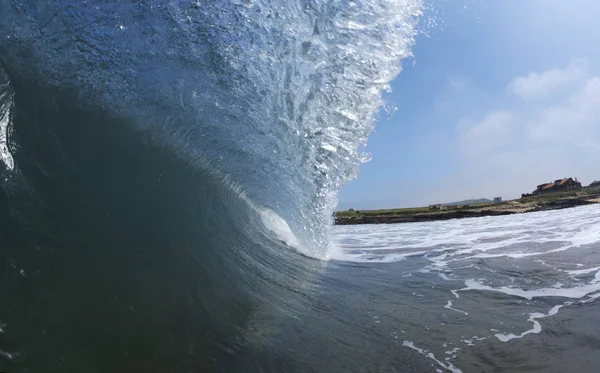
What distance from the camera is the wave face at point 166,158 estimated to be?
131 inches

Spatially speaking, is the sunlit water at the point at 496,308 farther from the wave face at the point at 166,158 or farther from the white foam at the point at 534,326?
the wave face at the point at 166,158

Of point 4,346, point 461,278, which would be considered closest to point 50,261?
point 4,346

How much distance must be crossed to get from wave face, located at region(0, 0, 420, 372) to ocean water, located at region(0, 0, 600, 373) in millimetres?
27

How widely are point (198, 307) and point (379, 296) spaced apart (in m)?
3.02

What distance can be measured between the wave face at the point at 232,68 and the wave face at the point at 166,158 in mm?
28

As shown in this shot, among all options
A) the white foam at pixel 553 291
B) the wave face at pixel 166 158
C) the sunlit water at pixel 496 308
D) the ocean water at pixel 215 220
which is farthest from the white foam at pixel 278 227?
the white foam at pixel 553 291

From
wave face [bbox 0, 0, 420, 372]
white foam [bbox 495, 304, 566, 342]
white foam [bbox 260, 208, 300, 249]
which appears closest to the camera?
wave face [bbox 0, 0, 420, 372]

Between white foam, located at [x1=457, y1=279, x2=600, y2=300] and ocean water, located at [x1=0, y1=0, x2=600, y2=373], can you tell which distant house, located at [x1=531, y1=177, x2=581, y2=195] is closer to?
ocean water, located at [x1=0, y1=0, x2=600, y2=373]

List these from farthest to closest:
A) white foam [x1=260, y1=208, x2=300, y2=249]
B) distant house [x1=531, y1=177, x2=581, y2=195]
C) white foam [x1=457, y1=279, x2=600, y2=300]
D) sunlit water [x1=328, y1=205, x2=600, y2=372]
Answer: distant house [x1=531, y1=177, x2=581, y2=195] → white foam [x1=260, y1=208, x2=300, y2=249] → white foam [x1=457, y1=279, x2=600, y2=300] → sunlit water [x1=328, y1=205, x2=600, y2=372]

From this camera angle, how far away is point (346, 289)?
6.64 metres

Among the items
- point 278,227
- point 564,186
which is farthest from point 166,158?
point 564,186

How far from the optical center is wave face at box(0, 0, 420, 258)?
5664 millimetres

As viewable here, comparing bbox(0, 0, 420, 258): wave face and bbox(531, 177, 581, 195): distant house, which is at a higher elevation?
bbox(531, 177, 581, 195): distant house

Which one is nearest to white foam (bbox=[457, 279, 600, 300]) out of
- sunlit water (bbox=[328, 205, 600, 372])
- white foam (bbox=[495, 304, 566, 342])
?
sunlit water (bbox=[328, 205, 600, 372])
